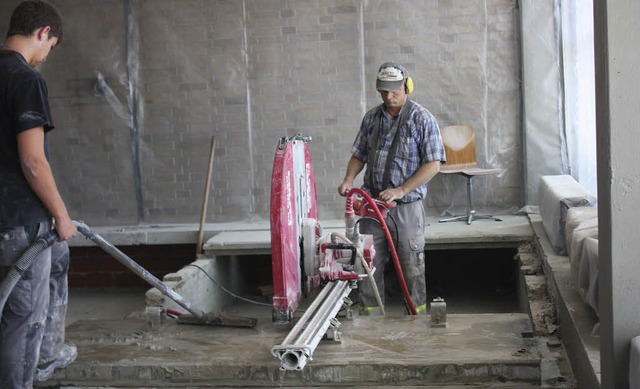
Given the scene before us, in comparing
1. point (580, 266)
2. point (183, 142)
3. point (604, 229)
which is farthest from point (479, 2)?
point (604, 229)

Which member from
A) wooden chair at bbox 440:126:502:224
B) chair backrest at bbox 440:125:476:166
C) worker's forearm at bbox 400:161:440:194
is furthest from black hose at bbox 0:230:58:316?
chair backrest at bbox 440:125:476:166

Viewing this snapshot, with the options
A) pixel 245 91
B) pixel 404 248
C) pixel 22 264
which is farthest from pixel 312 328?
pixel 245 91

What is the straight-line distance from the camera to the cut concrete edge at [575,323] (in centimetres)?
297

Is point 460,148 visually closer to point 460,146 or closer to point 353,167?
point 460,146

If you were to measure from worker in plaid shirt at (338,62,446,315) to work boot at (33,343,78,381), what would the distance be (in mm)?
1953

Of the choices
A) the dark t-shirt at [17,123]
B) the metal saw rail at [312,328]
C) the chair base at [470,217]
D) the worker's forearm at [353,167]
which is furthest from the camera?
the chair base at [470,217]

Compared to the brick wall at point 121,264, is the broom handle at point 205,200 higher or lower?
higher

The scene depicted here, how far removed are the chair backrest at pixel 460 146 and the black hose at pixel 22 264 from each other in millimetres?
5052

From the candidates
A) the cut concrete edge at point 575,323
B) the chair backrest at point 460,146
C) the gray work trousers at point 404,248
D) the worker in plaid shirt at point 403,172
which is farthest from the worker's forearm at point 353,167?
the chair backrest at point 460,146

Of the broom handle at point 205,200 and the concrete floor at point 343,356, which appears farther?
the broom handle at point 205,200

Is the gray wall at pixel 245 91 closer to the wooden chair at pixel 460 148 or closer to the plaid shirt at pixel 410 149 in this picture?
the wooden chair at pixel 460 148

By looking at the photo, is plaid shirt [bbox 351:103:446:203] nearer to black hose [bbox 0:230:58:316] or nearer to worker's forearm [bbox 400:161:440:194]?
worker's forearm [bbox 400:161:440:194]

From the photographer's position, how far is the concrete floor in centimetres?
348

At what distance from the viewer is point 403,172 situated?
199 inches
